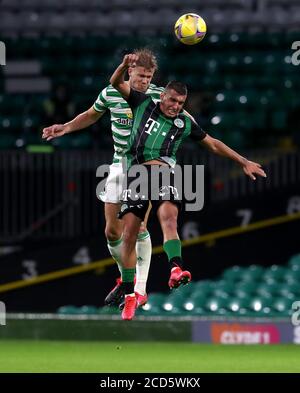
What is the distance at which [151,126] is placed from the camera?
418 inches

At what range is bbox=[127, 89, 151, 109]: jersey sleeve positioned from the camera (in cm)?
1051

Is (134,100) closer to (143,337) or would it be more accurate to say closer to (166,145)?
(166,145)

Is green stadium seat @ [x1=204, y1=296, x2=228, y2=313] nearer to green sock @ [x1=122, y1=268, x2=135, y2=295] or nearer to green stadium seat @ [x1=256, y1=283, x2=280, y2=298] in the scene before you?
green stadium seat @ [x1=256, y1=283, x2=280, y2=298]

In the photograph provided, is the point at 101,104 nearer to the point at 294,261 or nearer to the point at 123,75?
the point at 123,75

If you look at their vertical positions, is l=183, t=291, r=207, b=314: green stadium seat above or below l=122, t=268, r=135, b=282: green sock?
below

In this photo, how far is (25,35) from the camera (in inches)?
869

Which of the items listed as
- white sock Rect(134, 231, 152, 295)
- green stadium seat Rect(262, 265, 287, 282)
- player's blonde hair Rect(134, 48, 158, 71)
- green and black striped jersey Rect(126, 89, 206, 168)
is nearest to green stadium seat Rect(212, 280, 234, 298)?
green stadium seat Rect(262, 265, 287, 282)

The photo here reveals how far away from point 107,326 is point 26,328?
1.11 metres

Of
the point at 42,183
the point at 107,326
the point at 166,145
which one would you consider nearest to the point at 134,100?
the point at 166,145

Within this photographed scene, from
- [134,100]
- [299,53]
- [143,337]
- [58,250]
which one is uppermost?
[299,53]

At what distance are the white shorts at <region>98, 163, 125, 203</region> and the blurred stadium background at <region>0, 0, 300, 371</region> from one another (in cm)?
469

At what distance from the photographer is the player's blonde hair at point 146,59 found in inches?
407

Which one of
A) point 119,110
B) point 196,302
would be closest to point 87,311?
point 196,302

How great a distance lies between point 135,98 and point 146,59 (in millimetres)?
367
